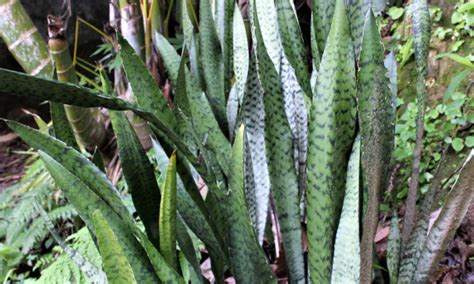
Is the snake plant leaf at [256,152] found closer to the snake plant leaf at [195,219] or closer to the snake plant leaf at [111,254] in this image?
the snake plant leaf at [195,219]

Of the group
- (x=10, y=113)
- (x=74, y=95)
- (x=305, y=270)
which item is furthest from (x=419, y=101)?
(x=10, y=113)

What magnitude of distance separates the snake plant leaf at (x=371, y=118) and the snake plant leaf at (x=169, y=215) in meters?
0.23

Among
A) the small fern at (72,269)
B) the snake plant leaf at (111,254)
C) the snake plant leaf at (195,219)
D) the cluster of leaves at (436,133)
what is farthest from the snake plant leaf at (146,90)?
the cluster of leaves at (436,133)

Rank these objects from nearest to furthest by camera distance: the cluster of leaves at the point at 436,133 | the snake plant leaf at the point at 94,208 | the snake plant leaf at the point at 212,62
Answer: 1. the snake plant leaf at the point at 94,208
2. the snake plant leaf at the point at 212,62
3. the cluster of leaves at the point at 436,133

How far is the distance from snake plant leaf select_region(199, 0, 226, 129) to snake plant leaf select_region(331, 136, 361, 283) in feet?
1.41

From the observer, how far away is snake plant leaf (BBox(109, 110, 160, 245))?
624 millimetres

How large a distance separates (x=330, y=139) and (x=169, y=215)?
208 mm

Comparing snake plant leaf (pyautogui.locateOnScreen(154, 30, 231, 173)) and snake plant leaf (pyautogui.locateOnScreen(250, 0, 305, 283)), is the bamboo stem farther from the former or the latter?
snake plant leaf (pyautogui.locateOnScreen(250, 0, 305, 283))

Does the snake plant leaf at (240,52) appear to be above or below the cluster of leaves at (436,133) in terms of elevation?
above

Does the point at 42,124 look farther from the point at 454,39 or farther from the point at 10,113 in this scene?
the point at 10,113

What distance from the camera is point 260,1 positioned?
0.85 metres

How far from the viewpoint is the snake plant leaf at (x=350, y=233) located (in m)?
0.56

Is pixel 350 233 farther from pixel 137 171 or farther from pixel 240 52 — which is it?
pixel 240 52

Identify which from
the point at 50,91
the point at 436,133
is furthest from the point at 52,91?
the point at 436,133
